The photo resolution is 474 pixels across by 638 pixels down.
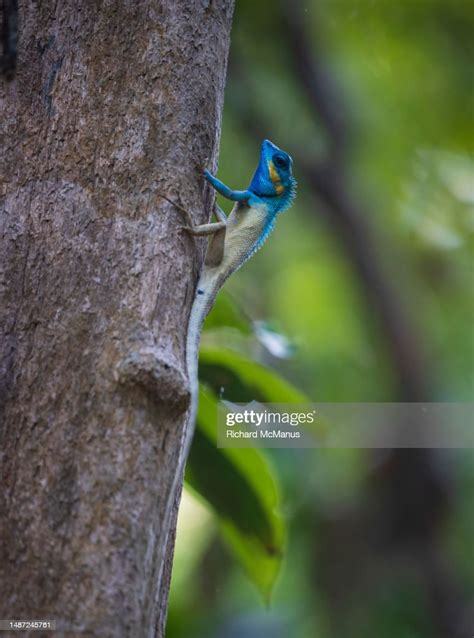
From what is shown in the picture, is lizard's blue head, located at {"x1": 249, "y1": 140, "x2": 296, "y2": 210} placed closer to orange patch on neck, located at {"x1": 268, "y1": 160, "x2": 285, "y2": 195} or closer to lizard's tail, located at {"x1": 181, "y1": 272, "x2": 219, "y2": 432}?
orange patch on neck, located at {"x1": 268, "y1": 160, "x2": 285, "y2": 195}

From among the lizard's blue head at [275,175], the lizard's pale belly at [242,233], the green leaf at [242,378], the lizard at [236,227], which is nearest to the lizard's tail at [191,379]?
the lizard at [236,227]

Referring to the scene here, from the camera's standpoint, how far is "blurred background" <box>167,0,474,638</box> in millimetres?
5180

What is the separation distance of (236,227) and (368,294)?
2.51 metres

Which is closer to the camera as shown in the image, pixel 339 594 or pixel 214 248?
pixel 214 248

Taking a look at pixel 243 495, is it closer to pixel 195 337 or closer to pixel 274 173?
pixel 195 337

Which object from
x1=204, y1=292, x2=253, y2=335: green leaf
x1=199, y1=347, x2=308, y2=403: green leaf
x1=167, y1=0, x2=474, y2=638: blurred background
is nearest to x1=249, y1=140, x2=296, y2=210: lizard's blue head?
x1=204, y1=292, x2=253, y2=335: green leaf

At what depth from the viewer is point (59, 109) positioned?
1962 mm

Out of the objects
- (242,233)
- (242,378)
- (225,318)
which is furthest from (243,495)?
(242,233)

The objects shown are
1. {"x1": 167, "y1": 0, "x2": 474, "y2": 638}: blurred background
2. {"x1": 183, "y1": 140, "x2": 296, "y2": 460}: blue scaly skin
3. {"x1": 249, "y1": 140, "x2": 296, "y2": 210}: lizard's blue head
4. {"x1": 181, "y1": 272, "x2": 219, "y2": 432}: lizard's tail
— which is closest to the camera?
{"x1": 181, "y1": 272, "x2": 219, "y2": 432}: lizard's tail

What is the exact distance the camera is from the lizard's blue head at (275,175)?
3.02 m

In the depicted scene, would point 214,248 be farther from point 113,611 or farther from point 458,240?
point 458,240

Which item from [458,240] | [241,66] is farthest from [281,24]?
[458,240]

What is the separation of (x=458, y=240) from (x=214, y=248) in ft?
13.5

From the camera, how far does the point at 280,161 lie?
3059mm
